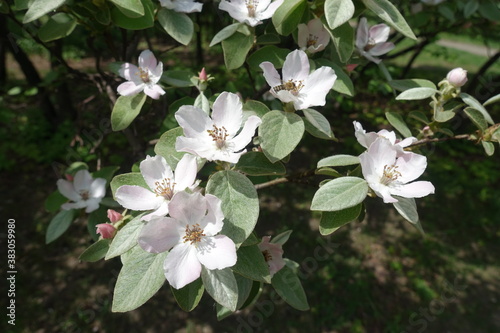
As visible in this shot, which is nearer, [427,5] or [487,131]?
[487,131]

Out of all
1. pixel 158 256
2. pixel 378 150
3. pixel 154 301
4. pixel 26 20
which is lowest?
pixel 154 301

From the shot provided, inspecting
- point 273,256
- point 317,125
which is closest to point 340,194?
point 317,125

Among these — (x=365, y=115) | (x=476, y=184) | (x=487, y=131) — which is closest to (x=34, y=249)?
(x=487, y=131)

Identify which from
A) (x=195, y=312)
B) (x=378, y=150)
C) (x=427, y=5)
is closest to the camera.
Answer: (x=378, y=150)

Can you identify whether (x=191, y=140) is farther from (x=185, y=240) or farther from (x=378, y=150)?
(x=378, y=150)

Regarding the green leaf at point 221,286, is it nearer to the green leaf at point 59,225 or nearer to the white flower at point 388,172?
the white flower at point 388,172

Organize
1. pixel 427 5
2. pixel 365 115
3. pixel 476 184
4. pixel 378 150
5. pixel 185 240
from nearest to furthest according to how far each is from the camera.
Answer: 1. pixel 185 240
2. pixel 378 150
3. pixel 427 5
4. pixel 476 184
5. pixel 365 115

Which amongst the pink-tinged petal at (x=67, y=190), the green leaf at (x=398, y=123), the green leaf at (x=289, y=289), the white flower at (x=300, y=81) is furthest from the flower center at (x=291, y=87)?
the pink-tinged petal at (x=67, y=190)

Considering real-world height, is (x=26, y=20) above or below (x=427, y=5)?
above
